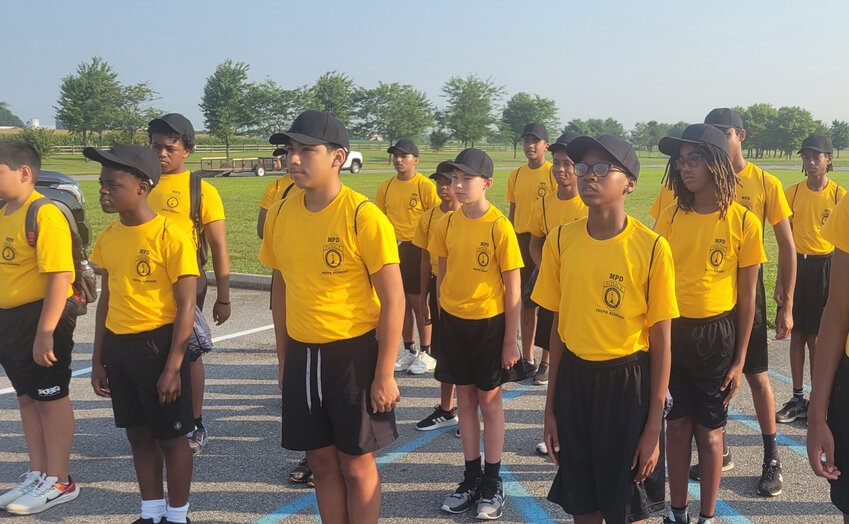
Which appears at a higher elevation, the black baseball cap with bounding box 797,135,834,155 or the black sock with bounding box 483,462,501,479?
the black baseball cap with bounding box 797,135,834,155

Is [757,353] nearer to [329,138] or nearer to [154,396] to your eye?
[329,138]

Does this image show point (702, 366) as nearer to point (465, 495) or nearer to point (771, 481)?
point (771, 481)

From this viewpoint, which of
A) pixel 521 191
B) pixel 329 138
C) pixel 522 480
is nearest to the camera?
pixel 329 138

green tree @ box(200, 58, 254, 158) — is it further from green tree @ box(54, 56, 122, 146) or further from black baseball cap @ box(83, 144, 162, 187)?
black baseball cap @ box(83, 144, 162, 187)

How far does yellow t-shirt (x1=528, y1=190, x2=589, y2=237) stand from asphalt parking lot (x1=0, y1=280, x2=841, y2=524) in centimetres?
153

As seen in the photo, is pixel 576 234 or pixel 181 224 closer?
pixel 576 234

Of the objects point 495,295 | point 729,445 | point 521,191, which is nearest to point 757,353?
point 729,445

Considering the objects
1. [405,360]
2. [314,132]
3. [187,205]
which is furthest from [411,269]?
[314,132]

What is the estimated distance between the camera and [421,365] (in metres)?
6.78

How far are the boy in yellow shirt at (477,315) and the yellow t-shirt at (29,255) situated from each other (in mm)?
2331

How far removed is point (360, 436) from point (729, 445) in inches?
123

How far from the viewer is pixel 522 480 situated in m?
4.46

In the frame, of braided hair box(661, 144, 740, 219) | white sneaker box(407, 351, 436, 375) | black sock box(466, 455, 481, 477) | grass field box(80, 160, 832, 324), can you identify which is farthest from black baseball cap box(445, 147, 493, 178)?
grass field box(80, 160, 832, 324)

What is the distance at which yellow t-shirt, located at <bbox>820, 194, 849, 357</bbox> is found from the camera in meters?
2.41
